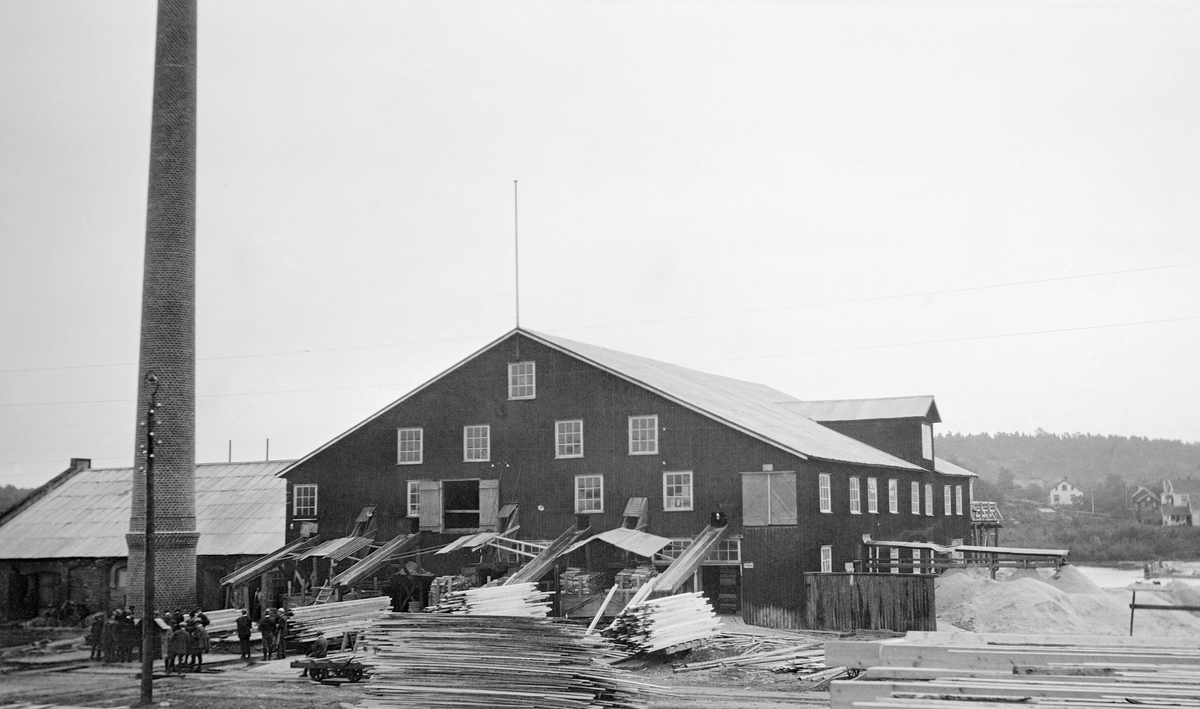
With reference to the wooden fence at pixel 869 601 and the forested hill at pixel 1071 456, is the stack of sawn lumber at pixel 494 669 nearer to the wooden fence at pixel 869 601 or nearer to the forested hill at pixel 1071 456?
the wooden fence at pixel 869 601

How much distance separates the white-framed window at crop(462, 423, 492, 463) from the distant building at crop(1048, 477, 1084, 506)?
75186mm

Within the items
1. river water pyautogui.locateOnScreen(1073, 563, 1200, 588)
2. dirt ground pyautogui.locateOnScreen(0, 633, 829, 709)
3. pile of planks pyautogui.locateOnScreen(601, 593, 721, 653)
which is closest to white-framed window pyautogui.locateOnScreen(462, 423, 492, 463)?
dirt ground pyautogui.locateOnScreen(0, 633, 829, 709)

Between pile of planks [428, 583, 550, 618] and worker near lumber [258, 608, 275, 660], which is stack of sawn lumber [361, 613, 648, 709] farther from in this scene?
worker near lumber [258, 608, 275, 660]

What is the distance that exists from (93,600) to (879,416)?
111 feet

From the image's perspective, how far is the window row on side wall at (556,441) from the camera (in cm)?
3775

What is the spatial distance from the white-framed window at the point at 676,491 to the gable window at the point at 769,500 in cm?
202

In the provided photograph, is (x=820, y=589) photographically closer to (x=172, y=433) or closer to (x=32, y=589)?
(x=172, y=433)

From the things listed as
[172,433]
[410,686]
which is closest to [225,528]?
[172,433]

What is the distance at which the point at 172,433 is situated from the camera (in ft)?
119

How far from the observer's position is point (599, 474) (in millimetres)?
38375

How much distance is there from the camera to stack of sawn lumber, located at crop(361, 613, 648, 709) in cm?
1903

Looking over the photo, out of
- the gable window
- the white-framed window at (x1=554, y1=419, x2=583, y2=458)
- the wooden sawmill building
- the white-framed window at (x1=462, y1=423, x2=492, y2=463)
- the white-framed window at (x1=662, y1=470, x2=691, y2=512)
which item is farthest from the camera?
the white-framed window at (x1=462, y1=423, x2=492, y2=463)

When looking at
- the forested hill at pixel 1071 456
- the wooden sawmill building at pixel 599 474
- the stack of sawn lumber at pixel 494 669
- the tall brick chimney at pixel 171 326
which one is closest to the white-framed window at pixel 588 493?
the wooden sawmill building at pixel 599 474

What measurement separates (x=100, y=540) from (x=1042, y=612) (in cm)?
3700
